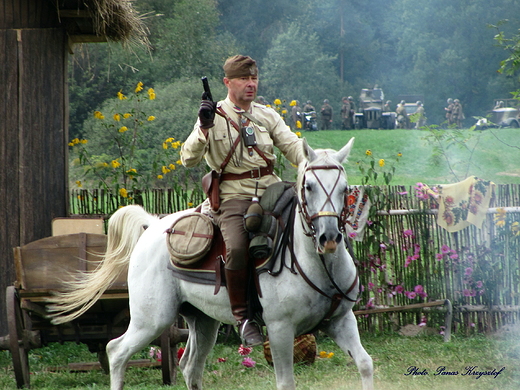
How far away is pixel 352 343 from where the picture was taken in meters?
4.39

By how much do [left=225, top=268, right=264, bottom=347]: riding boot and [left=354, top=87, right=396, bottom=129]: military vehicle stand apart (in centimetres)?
4182

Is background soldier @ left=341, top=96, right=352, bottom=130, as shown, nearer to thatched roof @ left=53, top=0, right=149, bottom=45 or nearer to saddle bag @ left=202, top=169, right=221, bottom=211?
thatched roof @ left=53, top=0, right=149, bottom=45

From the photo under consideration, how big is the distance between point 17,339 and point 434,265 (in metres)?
4.83

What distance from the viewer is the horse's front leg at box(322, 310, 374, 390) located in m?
4.22

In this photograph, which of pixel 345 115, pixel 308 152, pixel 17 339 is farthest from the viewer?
pixel 345 115

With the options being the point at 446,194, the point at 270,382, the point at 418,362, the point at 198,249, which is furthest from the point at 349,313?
the point at 446,194

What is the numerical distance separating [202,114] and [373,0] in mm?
51992

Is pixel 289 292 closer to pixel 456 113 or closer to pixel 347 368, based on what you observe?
pixel 347 368

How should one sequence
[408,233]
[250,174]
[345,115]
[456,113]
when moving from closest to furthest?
[250,174], [408,233], [456,113], [345,115]

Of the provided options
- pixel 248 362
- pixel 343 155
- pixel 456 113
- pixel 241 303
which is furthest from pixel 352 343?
pixel 456 113

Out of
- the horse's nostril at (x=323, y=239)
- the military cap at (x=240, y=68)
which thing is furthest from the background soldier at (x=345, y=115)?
the horse's nostril at (x=323, y=239)

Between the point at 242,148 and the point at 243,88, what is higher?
the point at 243,88

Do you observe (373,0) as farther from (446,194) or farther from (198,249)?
(198,249)

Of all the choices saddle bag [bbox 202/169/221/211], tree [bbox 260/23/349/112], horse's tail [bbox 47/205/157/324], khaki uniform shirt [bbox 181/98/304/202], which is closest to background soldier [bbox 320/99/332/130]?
tree [bbox 260/23/349/112]
